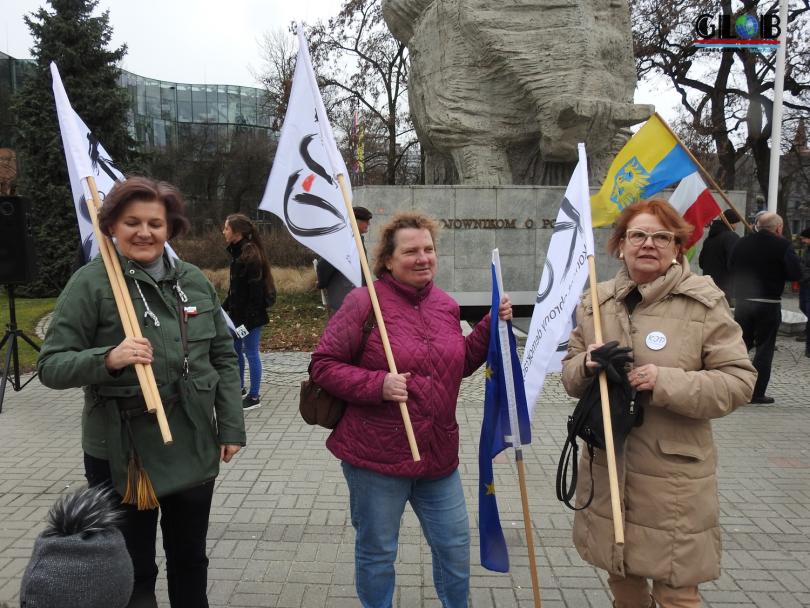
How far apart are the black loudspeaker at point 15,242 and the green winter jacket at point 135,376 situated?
497 cm

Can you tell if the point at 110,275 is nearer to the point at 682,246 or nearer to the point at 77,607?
the point at 77,607

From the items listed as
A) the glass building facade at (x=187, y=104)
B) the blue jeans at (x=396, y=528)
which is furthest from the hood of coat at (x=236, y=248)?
the glass building facade at (x=187, y=104)

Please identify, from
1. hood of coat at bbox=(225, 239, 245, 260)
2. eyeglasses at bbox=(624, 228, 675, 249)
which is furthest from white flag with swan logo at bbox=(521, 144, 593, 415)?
hood of coat at bbox=(225, 239, 245, 260)

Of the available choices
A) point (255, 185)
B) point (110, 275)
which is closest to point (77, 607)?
point (110, 275)

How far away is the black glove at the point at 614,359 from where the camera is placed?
7.39ft

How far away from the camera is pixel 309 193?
3.03 metres

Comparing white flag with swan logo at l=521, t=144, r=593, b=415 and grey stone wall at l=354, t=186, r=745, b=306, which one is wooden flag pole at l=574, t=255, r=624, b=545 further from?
grey stone wall at l=354, t=186, r=745, b=306

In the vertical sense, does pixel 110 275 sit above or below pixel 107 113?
below

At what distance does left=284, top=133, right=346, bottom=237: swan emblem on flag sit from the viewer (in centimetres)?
300

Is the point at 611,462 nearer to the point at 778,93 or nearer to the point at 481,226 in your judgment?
the point at 481,226

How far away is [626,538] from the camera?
2.37 meters

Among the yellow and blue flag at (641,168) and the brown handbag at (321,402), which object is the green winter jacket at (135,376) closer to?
the brown handbag at (321,402)

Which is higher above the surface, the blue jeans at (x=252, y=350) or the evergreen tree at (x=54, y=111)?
the evergreen tree at (x=54, y=111)

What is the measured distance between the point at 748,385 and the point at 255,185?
116 ft
